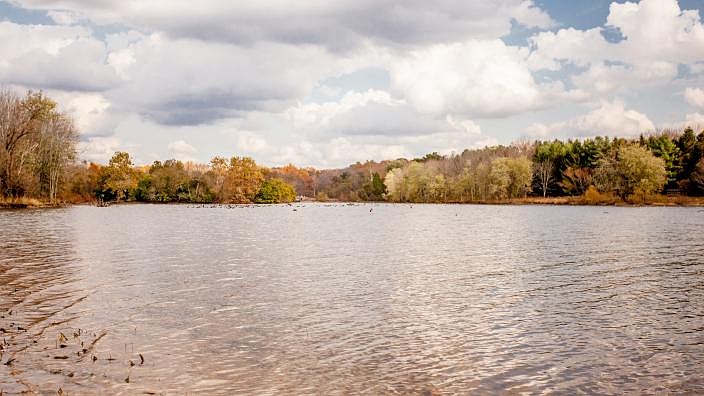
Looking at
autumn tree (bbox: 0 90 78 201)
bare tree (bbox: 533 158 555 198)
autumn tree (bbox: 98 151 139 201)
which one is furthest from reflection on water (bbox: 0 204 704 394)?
autumn tree (bbox: 98 151 139 201)

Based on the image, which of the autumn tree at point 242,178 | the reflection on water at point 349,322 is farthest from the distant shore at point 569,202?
the reflection on water at point 349,322

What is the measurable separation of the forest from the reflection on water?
69842 millimetres

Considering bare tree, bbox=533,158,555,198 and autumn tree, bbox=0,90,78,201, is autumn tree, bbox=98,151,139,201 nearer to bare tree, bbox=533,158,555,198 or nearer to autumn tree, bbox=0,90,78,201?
autumn tree, bbox=0,90,78,201

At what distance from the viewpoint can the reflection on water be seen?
10805mm

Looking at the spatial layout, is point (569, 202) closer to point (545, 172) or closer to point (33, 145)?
point (545, 172)

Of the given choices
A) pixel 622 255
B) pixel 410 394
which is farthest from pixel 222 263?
pixel 622 255

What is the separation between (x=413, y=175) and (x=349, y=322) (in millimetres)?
169521

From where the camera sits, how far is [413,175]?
183 metres

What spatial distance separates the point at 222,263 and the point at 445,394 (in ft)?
65.7

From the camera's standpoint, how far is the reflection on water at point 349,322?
10805 millimetres

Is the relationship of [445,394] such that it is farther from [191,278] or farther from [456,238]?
[456,238]

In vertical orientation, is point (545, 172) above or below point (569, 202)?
above

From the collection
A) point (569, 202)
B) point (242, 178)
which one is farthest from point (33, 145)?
point (569, 202)

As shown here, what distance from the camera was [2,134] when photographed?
87062mm
